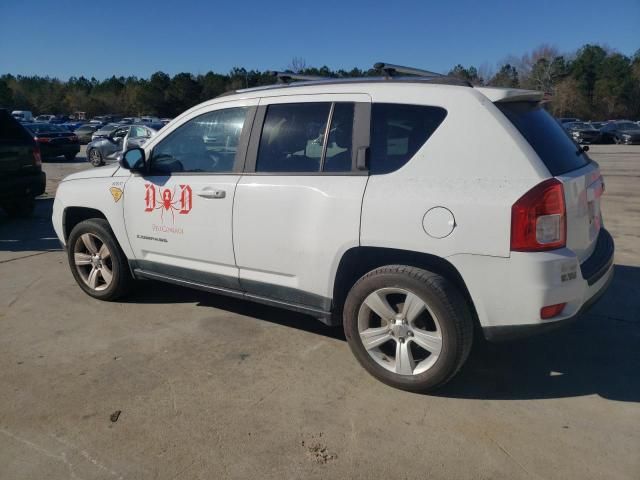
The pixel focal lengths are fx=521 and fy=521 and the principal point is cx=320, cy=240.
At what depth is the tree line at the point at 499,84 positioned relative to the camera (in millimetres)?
65000

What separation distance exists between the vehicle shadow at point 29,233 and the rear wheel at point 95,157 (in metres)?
11.4

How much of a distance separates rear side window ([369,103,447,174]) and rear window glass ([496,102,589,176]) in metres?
0.41

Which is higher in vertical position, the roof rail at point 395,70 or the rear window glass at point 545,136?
the roof rail at point 395,70

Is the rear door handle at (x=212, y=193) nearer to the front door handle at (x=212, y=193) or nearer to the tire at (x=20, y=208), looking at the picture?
the front door handle at (x=212, y=193)

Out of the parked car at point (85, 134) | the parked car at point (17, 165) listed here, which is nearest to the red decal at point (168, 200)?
the parked car at point (17, 165)

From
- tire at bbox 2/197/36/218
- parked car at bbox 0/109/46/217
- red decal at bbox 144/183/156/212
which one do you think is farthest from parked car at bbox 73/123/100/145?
red decal at bbox 144/183/156/212

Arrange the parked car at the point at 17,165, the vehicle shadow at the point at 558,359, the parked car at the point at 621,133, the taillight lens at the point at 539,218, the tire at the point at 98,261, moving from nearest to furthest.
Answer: the taillight lens at the point at 539,218, the vehicle shadow at the point at 558,359, the tire at the point at 98,261, the parked car at the point at 17,165, the parked car at the point at 621,133

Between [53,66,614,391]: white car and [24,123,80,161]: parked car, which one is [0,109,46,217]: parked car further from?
[24,123,80,161]: parked car

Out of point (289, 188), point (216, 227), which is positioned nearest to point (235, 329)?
point (216, 227)

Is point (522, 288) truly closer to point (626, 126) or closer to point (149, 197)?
point (149, 197)

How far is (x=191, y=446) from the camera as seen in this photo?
274 centimetres

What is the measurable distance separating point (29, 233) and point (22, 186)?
89 cm

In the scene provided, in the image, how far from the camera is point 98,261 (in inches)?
188

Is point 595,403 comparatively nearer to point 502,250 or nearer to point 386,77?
point 502,250
